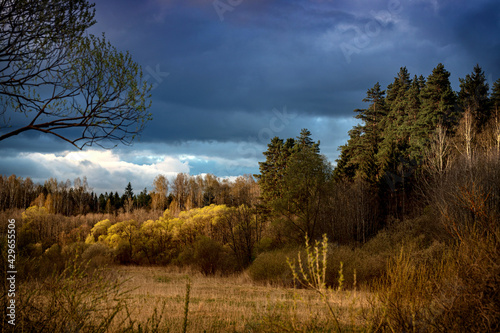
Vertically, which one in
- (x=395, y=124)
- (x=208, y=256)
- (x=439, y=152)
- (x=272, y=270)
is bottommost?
(x=208, y=256)

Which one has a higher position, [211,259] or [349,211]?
[349,211]

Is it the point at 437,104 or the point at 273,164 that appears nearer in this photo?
the point at 437,104

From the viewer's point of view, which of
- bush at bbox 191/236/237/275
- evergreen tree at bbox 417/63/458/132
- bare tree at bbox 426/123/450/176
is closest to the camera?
bush at bbox 191/236/237/275

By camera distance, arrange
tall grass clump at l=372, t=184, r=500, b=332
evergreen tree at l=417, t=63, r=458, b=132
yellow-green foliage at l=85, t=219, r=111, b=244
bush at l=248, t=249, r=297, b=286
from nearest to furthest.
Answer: tall grass clump at l=372, t=184, r=500, b=332 → bush at l=248, t=249, r=297, b=286 → evergreen tree at l=417, t=63, r=458, b=132 → yellow-green foliage at l=85, t=219, r=111, b=244

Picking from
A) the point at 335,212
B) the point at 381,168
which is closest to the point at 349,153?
the point at 381,168

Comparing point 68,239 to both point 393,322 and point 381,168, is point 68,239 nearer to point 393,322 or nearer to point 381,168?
point 381,168

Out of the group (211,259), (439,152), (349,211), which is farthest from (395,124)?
(211,259)

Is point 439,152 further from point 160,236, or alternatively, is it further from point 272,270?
point 160,236

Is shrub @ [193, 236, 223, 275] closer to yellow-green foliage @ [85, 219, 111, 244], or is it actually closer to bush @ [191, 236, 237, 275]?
bush @ [191, 236, 237, 275]

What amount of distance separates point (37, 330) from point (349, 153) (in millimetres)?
41725

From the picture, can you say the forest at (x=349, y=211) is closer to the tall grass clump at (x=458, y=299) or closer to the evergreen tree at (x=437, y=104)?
the evergreen tree at (x=437, y=104)

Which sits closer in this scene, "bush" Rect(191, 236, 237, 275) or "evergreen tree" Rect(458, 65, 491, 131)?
→ "bush" Rect(191, 236, 237, 275)

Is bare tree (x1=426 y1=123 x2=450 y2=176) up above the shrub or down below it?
above

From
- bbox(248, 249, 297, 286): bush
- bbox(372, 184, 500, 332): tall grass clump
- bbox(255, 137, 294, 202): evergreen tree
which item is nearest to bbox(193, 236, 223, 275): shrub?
bbox(248, 249, 297, 286): bush
